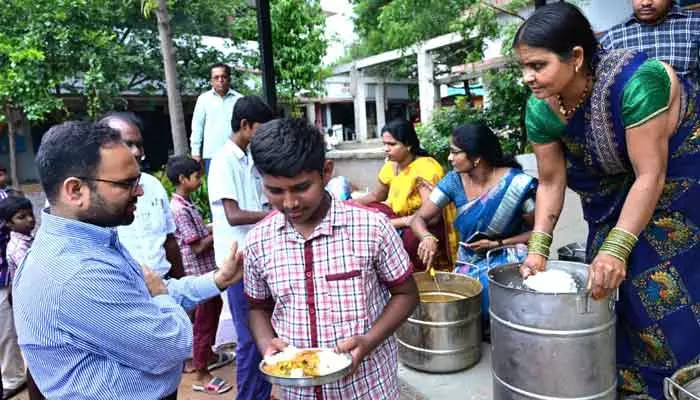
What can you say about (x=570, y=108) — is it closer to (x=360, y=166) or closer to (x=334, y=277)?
(x=334, y=277)

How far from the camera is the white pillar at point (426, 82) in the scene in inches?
608

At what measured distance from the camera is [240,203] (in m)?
2.93

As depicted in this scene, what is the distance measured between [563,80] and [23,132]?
15.2m

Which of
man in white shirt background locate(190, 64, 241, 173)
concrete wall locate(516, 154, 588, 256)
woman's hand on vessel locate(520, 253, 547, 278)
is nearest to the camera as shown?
woman's hand on vessel locate(520, 253, 547, 278)

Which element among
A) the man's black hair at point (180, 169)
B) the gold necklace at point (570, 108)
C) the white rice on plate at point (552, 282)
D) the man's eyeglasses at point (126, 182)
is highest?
the gold necklace at point (570, 108)

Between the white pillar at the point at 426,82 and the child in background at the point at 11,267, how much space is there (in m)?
12.4

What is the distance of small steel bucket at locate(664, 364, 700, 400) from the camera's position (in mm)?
1470

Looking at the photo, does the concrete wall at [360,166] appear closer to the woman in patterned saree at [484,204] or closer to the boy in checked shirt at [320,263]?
the woman in patterned saree at [484,204]

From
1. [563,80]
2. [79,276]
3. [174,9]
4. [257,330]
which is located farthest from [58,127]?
[174,9]

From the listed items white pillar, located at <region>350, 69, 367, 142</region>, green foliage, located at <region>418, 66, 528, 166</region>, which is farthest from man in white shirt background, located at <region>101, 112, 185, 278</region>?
white pillar, located at <region>350, 69, 367, 142</region>

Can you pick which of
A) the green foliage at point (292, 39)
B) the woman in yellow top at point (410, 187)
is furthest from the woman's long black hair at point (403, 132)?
the green foliage at point (292, 39)

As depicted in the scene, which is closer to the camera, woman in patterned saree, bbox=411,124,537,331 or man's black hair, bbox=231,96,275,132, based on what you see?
man's black hair, bbox=231,96,275,132

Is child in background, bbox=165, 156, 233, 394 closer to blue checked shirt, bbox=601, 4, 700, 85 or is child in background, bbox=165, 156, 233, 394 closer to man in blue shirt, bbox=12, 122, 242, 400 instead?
man in blue shirt, bbox=12, 122, 242, 400

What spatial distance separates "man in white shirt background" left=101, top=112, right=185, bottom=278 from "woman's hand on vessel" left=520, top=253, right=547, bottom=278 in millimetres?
1833
